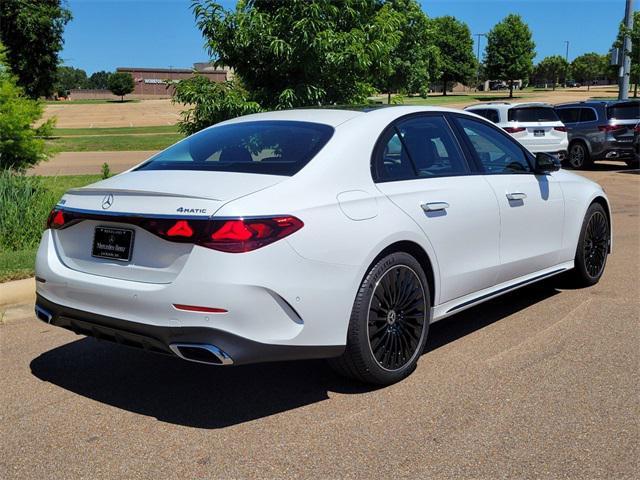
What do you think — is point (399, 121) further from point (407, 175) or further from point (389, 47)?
point (389, 47)

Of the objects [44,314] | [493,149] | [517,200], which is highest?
[493,149]

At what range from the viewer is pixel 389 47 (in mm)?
9461

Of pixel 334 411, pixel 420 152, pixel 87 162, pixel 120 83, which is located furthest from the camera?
pixel 120 83

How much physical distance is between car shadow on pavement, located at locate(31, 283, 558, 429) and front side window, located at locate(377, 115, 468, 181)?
50.5 inches

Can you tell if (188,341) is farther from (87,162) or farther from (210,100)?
(87,162)

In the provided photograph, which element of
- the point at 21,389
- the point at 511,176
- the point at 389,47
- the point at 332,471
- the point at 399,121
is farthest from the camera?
the point at 389,47

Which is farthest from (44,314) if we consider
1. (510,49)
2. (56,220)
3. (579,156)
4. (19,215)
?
(510,49)

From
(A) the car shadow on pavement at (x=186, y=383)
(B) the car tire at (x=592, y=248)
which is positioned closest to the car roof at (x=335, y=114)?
(A) the car shadow on pavement at (x=186, y=383)

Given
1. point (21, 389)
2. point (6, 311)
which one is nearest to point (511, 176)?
point (21, 389)

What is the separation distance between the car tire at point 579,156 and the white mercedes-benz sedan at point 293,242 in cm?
1468

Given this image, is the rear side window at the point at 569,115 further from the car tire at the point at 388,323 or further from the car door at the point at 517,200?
the car tire at the point at 388,323

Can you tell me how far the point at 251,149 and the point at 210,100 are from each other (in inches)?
208

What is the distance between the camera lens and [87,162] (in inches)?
741

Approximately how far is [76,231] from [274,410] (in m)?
1.52
